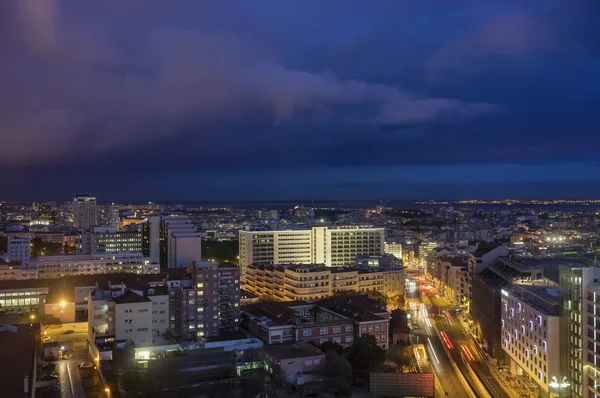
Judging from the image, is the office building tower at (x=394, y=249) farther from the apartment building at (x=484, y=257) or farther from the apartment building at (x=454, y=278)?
the apartment building at (x=484, y=257)

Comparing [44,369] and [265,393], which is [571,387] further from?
[44,369]

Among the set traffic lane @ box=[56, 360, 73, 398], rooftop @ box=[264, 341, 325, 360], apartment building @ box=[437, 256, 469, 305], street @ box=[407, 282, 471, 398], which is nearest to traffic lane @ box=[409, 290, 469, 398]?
street @ box=[407, 282, 471, 398]

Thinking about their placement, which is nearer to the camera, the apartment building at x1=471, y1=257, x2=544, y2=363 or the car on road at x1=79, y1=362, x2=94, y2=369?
the car on road at x1=79, y1=362, x2=94, y2=369

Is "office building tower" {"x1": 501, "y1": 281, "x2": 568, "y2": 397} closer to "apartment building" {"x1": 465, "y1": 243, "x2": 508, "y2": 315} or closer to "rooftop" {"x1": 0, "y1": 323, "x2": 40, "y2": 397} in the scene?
"apartment building" {"x1": 465, "y1": 243, "x2": 508, "y2": 315}

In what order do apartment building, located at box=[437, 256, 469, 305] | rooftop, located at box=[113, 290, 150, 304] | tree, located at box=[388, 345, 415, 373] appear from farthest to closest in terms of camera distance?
apartment building, located at box=[437, 256, 469, 305]
rooftop, located at box=[113, 290, 150, 304]
tree, located at box=[388, 345, 415, 373]

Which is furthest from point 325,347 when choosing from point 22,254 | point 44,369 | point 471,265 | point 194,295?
point 22,254

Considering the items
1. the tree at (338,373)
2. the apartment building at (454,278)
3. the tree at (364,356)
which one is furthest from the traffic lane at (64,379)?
the apartment building at (454,278)
